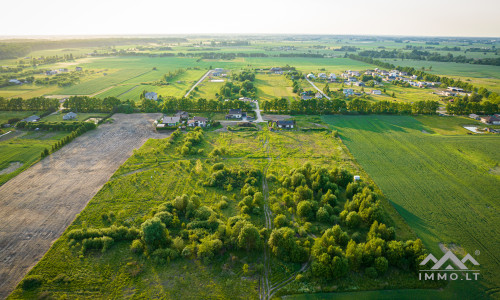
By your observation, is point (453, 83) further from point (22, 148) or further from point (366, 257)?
point (22, 148)

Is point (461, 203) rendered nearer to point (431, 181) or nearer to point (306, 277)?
point (431, 181)

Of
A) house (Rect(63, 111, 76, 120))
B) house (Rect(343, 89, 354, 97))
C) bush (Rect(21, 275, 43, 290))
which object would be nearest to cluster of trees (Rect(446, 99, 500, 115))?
house (Rect(343, 89, 354, 97))

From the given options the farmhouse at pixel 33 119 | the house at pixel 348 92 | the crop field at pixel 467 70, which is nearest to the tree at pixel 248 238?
the farmhouse at pixel 33 119

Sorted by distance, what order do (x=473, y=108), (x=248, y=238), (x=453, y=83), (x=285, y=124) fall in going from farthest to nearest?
(x=453, y=83), (x=473, y=108), (x=285, y=124), (x=248, y=238)

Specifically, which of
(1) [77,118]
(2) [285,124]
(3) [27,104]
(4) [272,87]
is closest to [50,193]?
(1) [77,118]

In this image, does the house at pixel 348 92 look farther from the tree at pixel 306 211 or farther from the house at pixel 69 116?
the house at pixel 69 116
